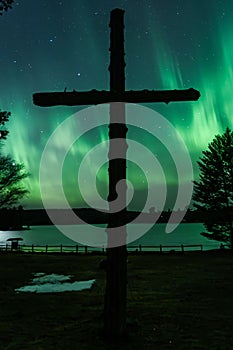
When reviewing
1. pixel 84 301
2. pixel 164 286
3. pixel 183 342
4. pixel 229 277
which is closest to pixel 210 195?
pixel 229 277

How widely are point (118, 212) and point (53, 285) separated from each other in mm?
10445

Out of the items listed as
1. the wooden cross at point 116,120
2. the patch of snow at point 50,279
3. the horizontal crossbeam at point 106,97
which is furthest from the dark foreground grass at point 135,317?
the horizontal crossbeam at point 106,97

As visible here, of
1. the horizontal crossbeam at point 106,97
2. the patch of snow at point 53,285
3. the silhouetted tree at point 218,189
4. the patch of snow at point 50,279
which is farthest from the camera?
the silhouetted tree at point 218,189

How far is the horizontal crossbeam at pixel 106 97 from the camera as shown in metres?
7.31

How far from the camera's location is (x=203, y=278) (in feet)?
60.7

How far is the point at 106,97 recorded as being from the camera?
7.41 m

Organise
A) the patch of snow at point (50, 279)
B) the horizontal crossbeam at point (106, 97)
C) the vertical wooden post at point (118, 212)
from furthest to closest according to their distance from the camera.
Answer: the patch of snow at point (50, 279) < the horizontal crossbeam at point (106, 97) < the vertical wooden post at point (118, 212)

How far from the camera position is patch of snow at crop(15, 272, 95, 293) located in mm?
14902

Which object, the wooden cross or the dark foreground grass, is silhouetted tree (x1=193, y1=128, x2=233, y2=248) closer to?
the dark foreground grass

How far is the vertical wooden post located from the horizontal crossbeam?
186 millimetres

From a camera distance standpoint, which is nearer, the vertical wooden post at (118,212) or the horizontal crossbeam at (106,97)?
the vertical wooden post at (118,212)

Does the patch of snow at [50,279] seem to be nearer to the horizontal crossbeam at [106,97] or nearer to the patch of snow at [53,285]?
the patch of snow at [53,285]

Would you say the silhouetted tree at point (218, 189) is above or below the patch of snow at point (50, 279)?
above

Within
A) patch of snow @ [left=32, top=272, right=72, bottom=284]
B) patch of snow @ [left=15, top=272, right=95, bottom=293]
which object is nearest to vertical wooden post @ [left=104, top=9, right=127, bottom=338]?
patch of snow @ [left=15, top=272, right=95, bottom=293]
